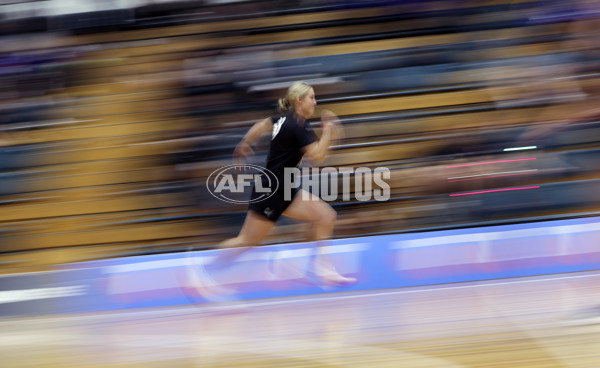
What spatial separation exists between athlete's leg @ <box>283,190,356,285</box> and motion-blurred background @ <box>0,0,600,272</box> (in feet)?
2.14

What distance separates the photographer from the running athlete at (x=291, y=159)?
3867mm

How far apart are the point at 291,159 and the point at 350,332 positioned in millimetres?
1069

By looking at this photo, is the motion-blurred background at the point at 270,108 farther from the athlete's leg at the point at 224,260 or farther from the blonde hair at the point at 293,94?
the blonde hair at the point at 293,94

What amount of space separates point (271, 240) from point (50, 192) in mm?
1781

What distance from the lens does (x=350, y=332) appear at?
138 inches

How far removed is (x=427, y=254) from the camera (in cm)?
422

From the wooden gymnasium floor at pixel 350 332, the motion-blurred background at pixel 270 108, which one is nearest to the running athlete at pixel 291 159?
the wooden gymnasium floor at pixel 350 332

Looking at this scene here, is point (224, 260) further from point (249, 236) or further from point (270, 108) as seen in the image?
point (270, 108)

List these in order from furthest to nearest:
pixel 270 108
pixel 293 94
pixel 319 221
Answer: pixel 270 108
pixel 319 221
pixel 293 94

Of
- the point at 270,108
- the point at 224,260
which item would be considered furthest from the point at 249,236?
the point at 270,108

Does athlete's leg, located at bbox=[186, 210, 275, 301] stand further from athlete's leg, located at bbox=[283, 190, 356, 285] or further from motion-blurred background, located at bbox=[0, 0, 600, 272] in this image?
motion-blurred background, located at bbox=[0, 0, 600, 272]

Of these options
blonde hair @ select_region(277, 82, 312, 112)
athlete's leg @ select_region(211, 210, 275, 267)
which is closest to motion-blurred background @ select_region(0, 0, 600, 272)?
athlete's leg @ select_region(211, 210, 275, 267)

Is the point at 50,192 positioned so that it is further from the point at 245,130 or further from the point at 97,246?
the point at 245,130

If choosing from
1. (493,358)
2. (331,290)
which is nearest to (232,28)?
(331,290)
